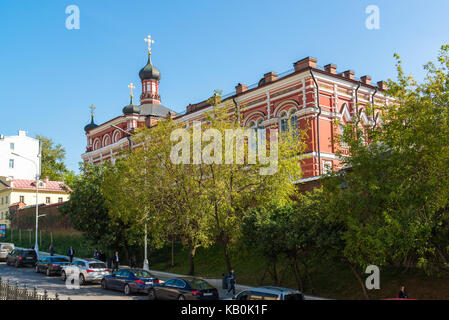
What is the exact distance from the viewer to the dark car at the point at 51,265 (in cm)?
2923

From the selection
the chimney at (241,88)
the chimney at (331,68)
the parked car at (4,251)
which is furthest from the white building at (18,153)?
the chimney at (331,68)

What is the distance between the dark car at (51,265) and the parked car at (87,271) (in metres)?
2.02

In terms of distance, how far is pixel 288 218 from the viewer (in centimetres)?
2256

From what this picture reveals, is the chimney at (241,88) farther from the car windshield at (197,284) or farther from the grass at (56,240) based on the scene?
the car windshield at (197,284)

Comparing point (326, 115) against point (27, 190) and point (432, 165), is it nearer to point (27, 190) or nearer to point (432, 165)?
point (432, 165)

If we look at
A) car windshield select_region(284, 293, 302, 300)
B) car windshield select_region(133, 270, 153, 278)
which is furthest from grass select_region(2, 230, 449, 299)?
car windshield select_region(284, 293, 302, 300)

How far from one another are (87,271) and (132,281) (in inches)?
183

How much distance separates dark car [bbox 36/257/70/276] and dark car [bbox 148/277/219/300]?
1164 centimetres

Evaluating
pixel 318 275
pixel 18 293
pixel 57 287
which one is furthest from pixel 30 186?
pixel 18 293

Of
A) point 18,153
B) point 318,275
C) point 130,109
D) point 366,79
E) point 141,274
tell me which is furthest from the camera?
point 18,153

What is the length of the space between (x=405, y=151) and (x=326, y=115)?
2220 cm

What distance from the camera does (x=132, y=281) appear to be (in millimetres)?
22375

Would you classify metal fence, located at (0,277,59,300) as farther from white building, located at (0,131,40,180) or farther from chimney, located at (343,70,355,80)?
white building, located at (0,131,40,180)

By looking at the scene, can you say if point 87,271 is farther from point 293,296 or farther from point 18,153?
point 18,153
